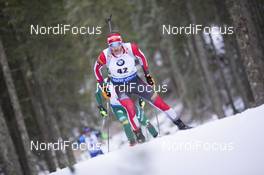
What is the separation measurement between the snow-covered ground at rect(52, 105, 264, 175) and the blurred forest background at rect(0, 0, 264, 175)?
3840 mm

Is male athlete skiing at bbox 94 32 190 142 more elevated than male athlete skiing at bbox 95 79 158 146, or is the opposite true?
male athlete skiing at bbox 94 32 190 142

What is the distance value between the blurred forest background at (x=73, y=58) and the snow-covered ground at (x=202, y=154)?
384cm

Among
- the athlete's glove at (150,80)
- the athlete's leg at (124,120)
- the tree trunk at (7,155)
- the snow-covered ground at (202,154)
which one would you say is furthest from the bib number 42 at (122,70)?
the tree trunk at (7,155)

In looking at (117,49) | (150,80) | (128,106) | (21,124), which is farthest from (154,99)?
(21,124)

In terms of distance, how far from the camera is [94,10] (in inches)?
960

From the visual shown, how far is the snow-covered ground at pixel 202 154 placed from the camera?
23.7ft

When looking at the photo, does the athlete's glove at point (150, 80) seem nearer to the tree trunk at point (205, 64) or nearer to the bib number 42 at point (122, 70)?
the bib number 42 at point (122, 70)

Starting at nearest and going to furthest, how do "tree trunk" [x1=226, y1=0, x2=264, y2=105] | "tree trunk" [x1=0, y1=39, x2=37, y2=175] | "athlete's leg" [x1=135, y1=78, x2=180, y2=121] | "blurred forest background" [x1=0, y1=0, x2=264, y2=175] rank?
"athlete's leg" [x1=135, y1=78, x2=180, y2=121] → "tree trunk" [x1=226, y1=0, x2=264, y2=105] → "blurred forest background" [x1=0, y1=0, x2=264, y2=175] → "tree trunk" [x1=0, y1=39, x2=37, y2=175]

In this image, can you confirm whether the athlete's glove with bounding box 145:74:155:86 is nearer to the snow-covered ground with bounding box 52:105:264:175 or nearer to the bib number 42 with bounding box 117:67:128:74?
the bib number 42 with bounding box 117:67:128:74

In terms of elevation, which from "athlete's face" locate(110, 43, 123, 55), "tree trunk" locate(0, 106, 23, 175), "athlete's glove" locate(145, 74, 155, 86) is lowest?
"tree trunk" locate(0, 106, 23, 175)

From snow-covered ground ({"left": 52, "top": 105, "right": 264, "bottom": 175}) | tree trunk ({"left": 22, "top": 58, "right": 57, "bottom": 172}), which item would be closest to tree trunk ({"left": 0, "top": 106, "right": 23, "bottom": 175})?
snow-covered ground ({"left": 52, "top": 105, "right": 264, "bottom": 175})

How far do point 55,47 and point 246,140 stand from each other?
13625 mm

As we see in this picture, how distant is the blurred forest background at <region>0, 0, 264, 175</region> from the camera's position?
1271cm

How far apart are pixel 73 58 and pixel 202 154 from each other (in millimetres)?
15291
